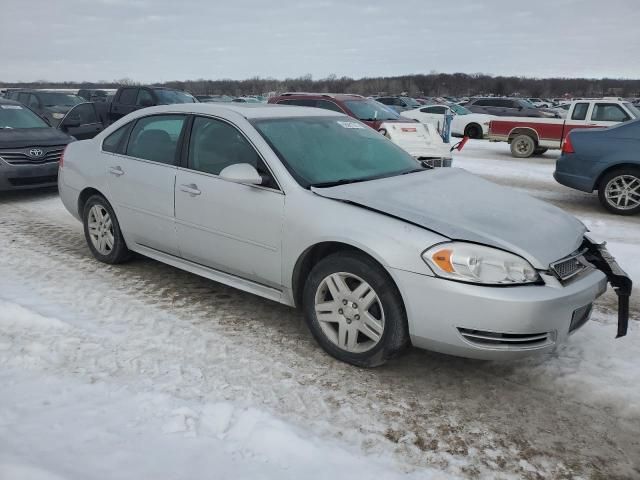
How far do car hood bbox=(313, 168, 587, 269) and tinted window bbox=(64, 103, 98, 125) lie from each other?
12.2 metres

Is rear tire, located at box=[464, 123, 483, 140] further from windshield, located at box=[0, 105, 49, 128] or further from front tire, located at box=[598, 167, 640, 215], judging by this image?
windshield, located at box=[0, 105, 49, 128]

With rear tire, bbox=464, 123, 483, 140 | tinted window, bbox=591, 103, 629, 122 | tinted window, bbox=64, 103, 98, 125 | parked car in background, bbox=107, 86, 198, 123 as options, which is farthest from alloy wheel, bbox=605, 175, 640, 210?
rear tire, bbox=464, 123, 483, 140

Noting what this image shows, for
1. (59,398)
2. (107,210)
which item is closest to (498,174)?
(107,210)

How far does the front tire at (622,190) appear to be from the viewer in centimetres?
814

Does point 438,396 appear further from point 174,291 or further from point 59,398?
point 174,291

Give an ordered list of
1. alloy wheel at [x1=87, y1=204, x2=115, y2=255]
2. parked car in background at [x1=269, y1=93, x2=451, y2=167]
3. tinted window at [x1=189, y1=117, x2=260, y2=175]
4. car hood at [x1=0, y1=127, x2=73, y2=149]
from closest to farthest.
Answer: tinted window at [x1=189, y1=117, x2=260, y2=175], alloy wheel at [x1=87, y1=204, x2=115, y2=255], car hood at [x1=0, y1=127, x2=73, y2=149], parked car in background at [x1=269, y1=93, x2=451, y2=167]

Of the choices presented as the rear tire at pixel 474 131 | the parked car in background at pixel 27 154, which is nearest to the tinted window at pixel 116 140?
the parked car in background at pixel 27 154

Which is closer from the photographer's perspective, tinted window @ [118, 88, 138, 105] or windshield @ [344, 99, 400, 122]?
windshield @ [344, 99, 400, 122]

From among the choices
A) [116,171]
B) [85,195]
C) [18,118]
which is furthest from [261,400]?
[18,118]

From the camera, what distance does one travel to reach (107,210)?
5105 millimetres

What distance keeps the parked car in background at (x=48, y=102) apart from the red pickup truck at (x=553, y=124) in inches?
552

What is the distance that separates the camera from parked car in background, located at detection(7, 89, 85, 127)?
18.1m

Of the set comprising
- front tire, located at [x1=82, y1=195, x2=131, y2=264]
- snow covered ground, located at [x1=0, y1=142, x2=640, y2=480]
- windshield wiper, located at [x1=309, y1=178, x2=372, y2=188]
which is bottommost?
snow covered ground, located at [x1=0, y1=142, x2=640, y2=480]

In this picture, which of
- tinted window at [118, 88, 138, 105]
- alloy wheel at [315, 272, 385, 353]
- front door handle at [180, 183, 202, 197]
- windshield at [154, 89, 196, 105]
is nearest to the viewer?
alloy wheel at [315, 272, 385, 353]
